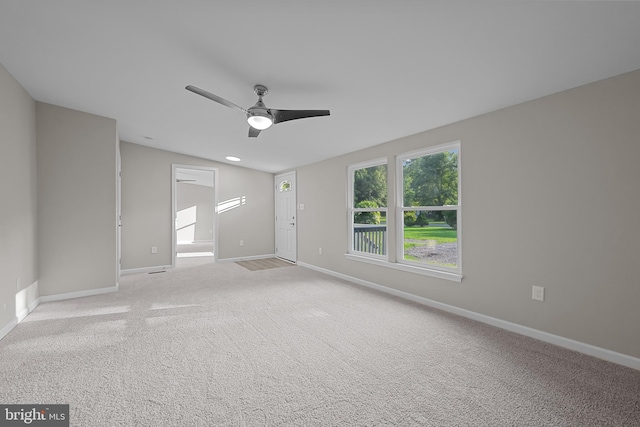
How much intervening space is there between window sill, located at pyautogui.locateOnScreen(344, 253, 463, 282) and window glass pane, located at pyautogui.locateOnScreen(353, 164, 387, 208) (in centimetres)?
86

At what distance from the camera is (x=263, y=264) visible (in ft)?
20.0

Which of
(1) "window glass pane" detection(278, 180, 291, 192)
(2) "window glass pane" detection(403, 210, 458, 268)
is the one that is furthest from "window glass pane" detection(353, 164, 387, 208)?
(1) "window glass pane" detection(278, 180, 291, 192)

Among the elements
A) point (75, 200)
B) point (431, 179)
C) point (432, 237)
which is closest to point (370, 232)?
point (432, 237)

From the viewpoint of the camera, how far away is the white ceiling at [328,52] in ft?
5.38

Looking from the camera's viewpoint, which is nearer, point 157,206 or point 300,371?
point 300,371

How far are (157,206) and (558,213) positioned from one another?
6254mm

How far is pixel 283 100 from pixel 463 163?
2.13m

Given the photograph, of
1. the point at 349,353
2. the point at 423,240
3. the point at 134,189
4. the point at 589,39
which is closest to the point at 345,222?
the point at 423,240

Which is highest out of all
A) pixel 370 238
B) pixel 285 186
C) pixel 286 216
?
pixel 285 186

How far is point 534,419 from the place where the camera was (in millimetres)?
1507

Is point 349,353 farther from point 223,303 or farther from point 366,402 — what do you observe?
point 223,303

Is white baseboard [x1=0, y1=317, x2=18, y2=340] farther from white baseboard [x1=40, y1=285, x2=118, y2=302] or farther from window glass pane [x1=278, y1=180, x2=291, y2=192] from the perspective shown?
window glass pane [x1=278, y1=180, x2=291, y2=192]

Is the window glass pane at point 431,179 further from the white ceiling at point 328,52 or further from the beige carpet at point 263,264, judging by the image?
the beige carpet at point 263,264

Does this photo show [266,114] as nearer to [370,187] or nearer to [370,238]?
[370,187]
